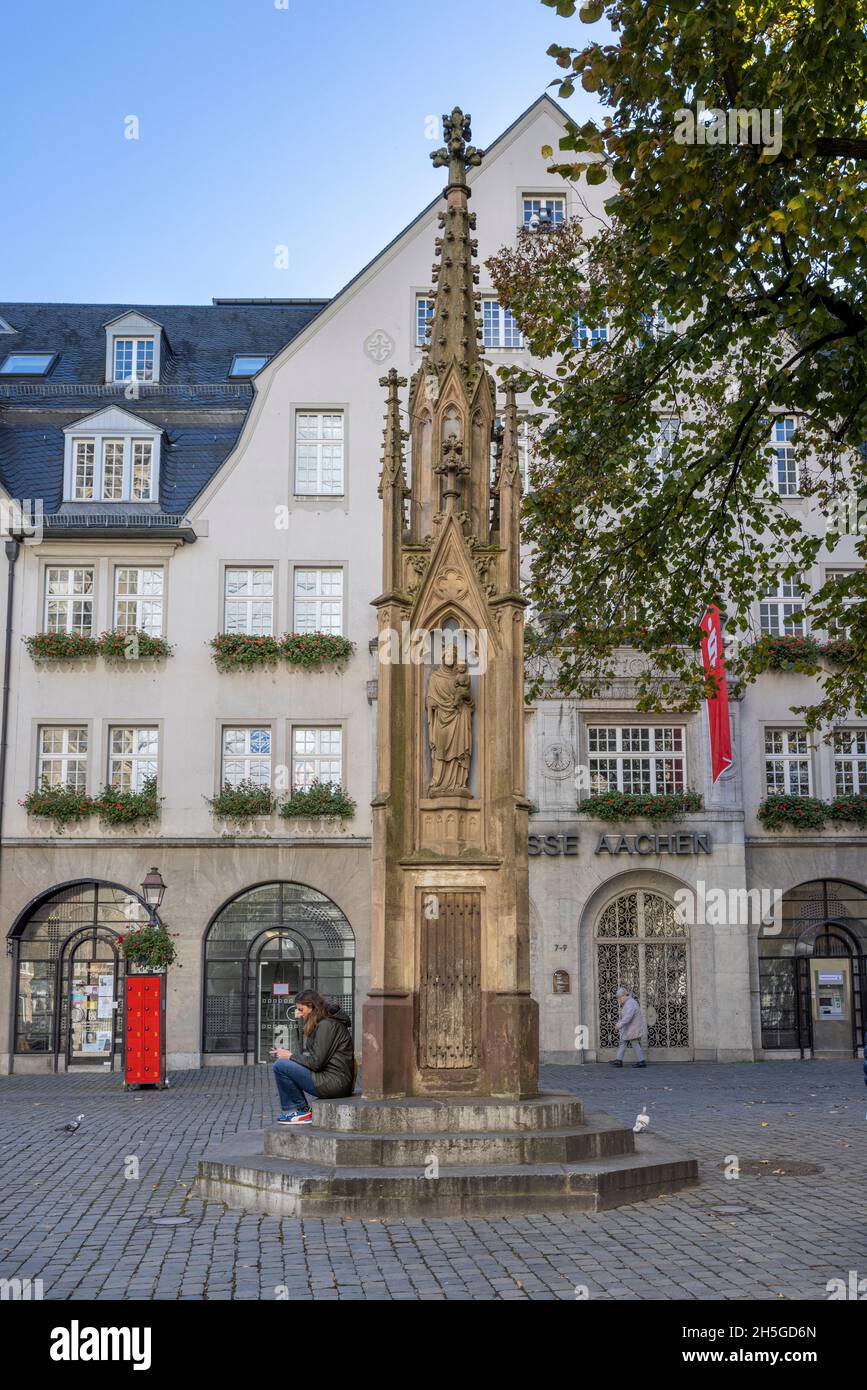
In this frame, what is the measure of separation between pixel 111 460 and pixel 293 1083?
19964 mm

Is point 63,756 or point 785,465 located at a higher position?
point 785,465

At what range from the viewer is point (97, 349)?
32281 millimetres

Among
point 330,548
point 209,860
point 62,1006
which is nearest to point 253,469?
point 330,548

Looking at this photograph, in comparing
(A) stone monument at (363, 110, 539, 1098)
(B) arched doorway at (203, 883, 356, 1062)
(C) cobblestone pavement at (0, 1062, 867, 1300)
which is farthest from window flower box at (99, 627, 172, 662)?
(A) stone monument at (363, 110, 539, 1098)

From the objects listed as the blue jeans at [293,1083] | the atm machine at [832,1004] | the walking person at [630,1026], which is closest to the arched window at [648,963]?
the walking person at [630,1026]

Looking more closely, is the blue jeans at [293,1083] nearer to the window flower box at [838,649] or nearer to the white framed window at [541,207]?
the window flower box at [838,649]

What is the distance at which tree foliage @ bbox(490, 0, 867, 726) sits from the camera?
9.95m

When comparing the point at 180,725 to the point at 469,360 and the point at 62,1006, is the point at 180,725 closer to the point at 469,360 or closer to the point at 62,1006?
the point at 62,1006

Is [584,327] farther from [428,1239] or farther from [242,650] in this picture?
[428,1239]

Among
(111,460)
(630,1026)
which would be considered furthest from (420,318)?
(630,1026)

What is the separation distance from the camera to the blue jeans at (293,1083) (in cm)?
1085

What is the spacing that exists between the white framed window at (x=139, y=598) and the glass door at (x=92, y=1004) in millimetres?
6133

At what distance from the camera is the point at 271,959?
26.8m

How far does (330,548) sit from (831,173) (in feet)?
57.3
